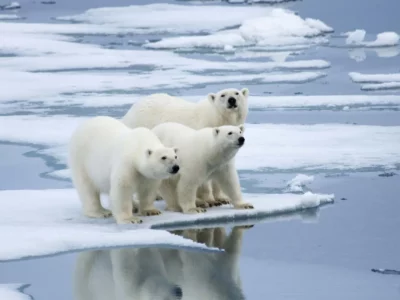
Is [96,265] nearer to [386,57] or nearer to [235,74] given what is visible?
[235,74]

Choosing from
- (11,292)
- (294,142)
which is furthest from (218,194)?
(294,142)

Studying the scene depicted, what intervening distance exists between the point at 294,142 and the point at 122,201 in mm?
3335

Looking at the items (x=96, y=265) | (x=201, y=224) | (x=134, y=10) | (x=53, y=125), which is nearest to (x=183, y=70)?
(x=53, y=125)

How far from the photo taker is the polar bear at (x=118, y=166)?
5.59 meters

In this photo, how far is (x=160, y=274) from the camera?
188 inches

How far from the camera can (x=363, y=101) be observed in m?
11.3

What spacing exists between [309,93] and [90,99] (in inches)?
105

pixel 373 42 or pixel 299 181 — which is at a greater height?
pixel 299 181

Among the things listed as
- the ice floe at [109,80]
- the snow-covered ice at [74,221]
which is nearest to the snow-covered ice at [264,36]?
the ice floe at [109,80]

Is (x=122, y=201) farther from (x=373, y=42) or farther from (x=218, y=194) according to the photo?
(x=373, y=42)

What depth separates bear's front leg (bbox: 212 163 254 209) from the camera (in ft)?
20.0

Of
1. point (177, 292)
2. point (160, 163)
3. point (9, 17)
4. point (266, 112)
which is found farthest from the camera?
point (9, 17)

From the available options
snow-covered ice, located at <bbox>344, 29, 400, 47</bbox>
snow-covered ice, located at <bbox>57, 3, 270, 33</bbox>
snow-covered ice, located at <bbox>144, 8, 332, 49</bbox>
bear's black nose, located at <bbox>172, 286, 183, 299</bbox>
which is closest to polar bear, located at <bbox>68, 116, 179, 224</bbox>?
bear's black nose, located at <bbox>172, 286, 183, 299</bbox>

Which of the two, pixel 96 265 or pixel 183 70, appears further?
pixel 183 70
